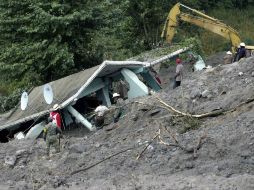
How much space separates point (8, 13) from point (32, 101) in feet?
25.4

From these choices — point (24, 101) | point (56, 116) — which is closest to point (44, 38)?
point (24, 101)

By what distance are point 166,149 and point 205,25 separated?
1302cm

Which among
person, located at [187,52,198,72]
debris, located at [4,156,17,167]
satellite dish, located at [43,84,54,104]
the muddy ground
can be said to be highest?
satellite dish, located at [43,84,54,104]

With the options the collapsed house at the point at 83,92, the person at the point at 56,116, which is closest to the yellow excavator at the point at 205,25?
the collapsed house at the point at 83,92

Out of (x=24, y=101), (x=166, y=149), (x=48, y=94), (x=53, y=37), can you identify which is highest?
(x=53, y=37)

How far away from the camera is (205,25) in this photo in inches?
1043

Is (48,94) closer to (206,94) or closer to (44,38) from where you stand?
(206,94)

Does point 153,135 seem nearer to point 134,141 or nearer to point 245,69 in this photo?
point 134,141

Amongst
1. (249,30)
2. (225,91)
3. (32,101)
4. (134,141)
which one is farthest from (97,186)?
(249,30)

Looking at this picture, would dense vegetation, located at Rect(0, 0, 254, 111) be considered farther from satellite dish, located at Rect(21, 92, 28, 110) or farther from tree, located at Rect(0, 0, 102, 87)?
satellite dish, located at Rect(21, 92, 28, 110)

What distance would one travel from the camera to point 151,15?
37594mm

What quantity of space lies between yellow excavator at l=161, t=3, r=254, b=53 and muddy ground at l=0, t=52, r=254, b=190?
6.01 metres

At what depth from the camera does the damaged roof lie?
20781 millimetres

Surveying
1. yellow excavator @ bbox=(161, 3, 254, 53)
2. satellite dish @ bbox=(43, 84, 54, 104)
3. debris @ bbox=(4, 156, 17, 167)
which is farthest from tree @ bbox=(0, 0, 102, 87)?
debris @ bbox=(4, 156, 17, 167)
